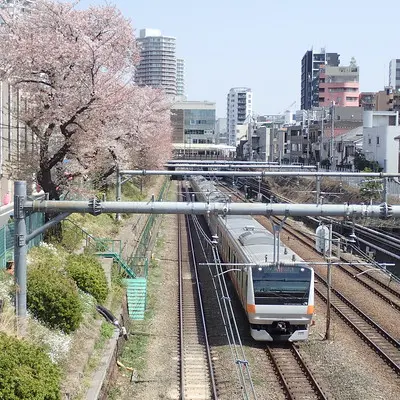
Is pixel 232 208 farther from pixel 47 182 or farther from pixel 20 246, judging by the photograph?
pixel 47 182

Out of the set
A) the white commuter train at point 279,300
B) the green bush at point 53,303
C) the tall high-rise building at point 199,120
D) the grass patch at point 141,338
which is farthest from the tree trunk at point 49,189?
the tall high-rise building at point 199,120

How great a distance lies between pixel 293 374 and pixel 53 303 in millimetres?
4944

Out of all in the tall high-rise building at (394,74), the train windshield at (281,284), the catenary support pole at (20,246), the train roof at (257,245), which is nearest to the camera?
the catenary support pole at (20,246)

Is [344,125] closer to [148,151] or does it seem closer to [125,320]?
[148,151]

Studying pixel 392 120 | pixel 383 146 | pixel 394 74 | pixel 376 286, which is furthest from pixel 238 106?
pixel 376 286

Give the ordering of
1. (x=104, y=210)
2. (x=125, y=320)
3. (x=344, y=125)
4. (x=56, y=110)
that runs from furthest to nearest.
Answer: (x=344, y=125), (x=56, y=110), (x=125, y=320), (x=104, y=210)

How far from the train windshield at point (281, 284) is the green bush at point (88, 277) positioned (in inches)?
145

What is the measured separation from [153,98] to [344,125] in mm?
37872

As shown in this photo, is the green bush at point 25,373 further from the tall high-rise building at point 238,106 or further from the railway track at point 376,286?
the tall high-rise building at point 238,106

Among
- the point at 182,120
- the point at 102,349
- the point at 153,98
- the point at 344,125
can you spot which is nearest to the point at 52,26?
the point at 102,349

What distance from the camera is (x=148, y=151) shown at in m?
41.7

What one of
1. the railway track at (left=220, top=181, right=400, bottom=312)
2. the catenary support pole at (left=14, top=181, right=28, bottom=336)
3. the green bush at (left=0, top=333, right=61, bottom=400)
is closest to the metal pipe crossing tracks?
the catenary support pole at (left=14, top=181, right=28, bottom=336)

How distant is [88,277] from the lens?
15.5 meters

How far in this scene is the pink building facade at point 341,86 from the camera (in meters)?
102
